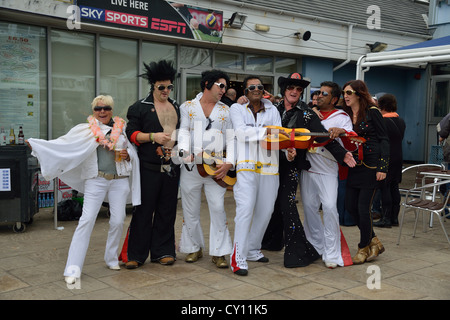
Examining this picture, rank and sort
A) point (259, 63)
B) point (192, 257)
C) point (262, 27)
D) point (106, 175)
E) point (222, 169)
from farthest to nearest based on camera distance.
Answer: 1. point (259, 63)
2. point (262, 27)
3. point (192, 257)
4. point (222, 169)
5. point (106, 175)

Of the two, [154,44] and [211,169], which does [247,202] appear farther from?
[154,44]

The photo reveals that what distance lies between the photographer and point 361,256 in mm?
5227

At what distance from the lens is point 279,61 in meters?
12.6

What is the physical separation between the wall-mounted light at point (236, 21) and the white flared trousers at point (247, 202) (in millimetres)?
6492

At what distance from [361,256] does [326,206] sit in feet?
2.32

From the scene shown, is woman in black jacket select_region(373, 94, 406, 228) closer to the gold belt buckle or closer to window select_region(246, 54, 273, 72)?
the gold belt buckle

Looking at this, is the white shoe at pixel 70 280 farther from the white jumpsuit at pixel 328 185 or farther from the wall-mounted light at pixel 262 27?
the wall-mounted light at pixel 262 27

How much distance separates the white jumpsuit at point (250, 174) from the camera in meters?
4.79

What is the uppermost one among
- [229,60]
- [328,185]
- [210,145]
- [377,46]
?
[377,46]

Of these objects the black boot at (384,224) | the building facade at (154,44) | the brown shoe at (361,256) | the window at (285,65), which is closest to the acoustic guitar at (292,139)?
the brown shoe at (361,256)

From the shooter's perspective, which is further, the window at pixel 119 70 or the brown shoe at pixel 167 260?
the window at pixel 119 70

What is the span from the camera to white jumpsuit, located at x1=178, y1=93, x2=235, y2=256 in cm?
495

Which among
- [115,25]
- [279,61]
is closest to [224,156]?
[115,25]

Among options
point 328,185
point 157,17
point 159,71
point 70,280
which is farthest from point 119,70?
point 70,280
